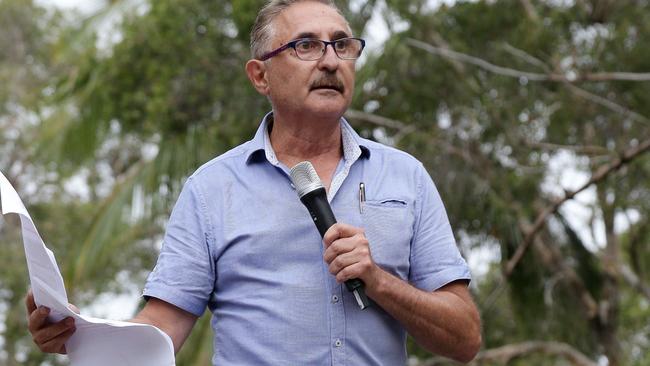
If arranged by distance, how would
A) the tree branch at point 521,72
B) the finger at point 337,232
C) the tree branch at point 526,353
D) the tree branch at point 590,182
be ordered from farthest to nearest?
1. the tree branch at point 526,353
2. the tree branch at point 521,72
3. the tree branch at point 590,182
4. the finger at point 337,232

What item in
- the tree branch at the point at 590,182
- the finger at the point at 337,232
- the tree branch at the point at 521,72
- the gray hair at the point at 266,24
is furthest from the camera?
the tree branch at the point at 521,72

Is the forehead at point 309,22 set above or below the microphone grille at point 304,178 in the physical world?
above

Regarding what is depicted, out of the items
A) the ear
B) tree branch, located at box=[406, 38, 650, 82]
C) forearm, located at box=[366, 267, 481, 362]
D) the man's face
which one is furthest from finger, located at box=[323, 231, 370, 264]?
tree branch, located at box=[406, 38, 650, 82]

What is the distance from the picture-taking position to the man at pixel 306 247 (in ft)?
9.83

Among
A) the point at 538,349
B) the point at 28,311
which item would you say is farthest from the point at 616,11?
the point at 28,311

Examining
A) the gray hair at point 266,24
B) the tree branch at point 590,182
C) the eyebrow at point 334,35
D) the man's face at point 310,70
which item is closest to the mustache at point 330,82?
the man's face at point 310,70

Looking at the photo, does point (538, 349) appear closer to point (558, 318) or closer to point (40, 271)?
point (558, 318)

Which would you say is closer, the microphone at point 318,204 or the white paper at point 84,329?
the white paper at point 84,329

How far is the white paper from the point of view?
2.66 metres

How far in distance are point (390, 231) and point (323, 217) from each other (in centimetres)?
26

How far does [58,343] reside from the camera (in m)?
2.93

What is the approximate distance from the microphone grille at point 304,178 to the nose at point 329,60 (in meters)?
0.28

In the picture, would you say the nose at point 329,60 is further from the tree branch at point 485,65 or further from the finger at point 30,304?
the tree branch at point 485,65

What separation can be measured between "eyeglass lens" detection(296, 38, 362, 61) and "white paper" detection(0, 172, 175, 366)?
84cm
